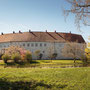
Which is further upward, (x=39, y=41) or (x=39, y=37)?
(x=39, y=37)

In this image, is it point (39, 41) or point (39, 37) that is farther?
point (39, 37)

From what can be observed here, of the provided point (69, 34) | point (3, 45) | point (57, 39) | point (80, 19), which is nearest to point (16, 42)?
point (3, 45)

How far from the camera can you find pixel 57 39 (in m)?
48.8

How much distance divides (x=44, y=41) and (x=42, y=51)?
4015 millimetres

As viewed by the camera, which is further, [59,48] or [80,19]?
[59,48]

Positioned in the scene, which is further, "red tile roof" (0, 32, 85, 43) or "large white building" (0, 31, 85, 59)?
"red tile roof" (0, 32, 85, 43)

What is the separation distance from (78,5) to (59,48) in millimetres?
42307

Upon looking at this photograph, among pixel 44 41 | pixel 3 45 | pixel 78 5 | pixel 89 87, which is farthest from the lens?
pixel 3 45

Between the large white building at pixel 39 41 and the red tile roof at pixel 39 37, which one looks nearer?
the large white building at pixel 39 41

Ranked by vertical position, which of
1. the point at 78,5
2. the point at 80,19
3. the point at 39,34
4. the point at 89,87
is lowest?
the point at 89,87

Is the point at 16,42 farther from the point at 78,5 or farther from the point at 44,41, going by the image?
the point at 78,5

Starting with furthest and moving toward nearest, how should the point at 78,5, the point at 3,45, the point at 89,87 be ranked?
the point at 3,45
the point at 78,5
the point at 89,87

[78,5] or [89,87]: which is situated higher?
[78,5]

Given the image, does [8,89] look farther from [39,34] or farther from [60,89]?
[39,34]
